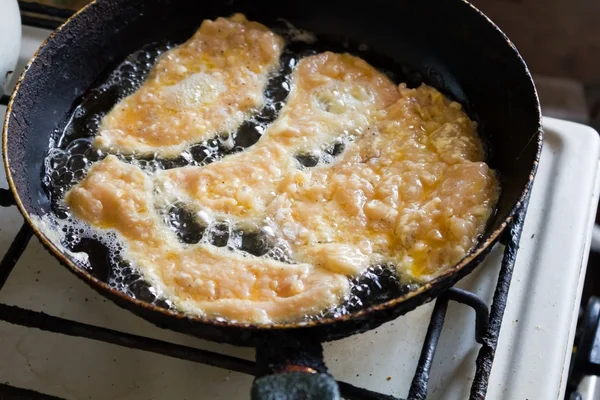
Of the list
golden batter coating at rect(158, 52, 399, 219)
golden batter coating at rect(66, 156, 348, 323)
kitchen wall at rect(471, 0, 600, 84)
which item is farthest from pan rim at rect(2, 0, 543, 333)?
kitchen wall at rect(471, 0, 600, 84)

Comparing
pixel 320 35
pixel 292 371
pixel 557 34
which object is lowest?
pixel 292 371

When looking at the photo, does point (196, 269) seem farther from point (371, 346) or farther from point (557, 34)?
point (557, 34)

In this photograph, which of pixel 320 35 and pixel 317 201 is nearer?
pixel 317 201

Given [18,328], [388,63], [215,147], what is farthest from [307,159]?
[18,328]

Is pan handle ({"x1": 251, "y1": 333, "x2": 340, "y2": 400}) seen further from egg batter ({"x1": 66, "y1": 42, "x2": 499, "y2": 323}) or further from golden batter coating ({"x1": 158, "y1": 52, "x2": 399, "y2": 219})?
golden batter coating ({"x1": 158, "y1": 52, "x2": 399, "y2": 219})

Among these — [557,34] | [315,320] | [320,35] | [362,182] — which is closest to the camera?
[315,320]

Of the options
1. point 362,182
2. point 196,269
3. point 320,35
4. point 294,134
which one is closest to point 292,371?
point 196,269
